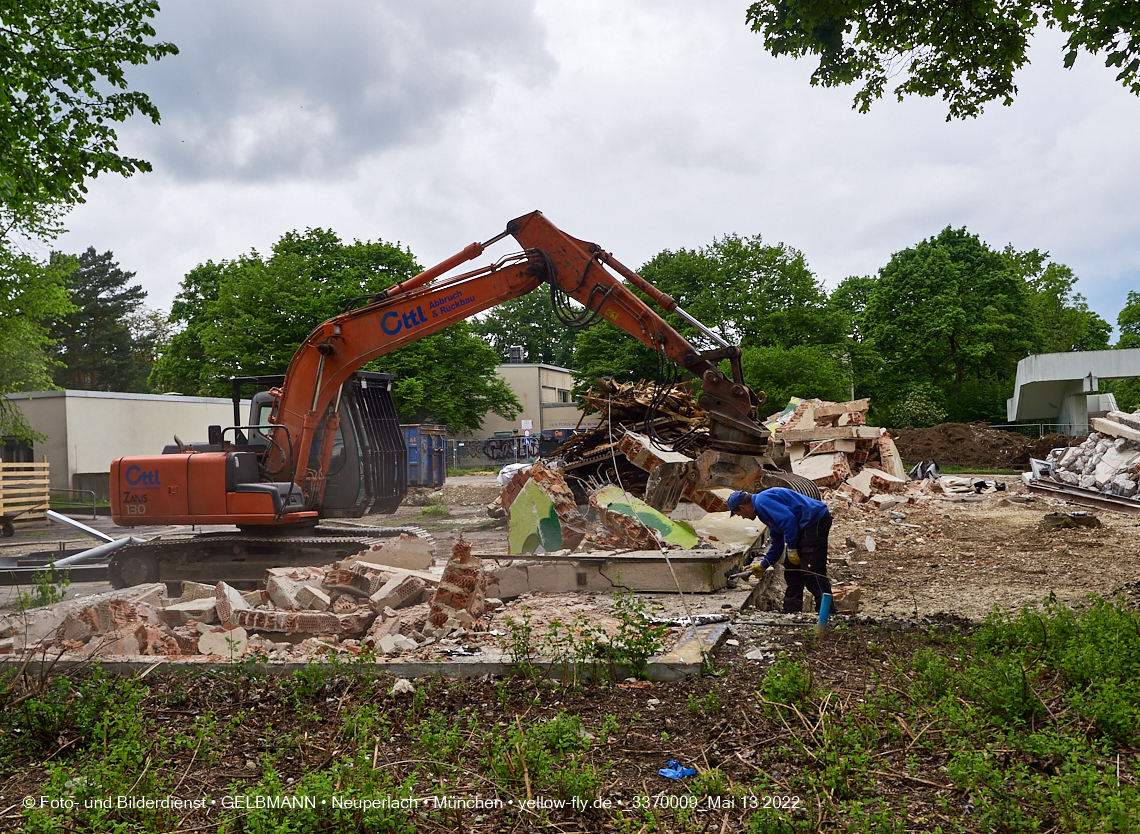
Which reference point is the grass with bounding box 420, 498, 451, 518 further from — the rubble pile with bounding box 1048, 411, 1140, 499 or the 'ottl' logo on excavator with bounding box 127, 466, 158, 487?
the rubble pile with bounding box 1048, 411, 1140, 499

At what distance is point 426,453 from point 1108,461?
597 inches

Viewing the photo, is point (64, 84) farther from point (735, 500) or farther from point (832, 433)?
point (832, 433)

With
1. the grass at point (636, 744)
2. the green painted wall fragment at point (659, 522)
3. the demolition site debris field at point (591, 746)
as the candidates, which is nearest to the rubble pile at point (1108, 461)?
the green painted wall fragment at point (659, 522)

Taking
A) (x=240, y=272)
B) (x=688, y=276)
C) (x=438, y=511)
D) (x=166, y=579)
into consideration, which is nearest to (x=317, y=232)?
(x=240, y=272)

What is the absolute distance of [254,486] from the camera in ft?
30.5

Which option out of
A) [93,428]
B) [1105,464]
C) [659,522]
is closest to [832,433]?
[1105,464]

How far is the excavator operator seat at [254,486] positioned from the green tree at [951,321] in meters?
34.9

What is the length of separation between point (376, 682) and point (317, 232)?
112ft

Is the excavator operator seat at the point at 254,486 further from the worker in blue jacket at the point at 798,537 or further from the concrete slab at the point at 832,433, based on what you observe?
the concrete slab at the point at 832,433

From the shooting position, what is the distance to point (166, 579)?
980 centimetres

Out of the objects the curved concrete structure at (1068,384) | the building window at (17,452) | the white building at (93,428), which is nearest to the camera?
the white building at (93,428)

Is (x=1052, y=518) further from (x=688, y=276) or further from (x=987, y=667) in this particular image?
(x=688, y=276)

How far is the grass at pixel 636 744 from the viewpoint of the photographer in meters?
3.13

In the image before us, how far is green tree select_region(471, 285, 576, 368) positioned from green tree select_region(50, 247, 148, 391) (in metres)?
25.2
